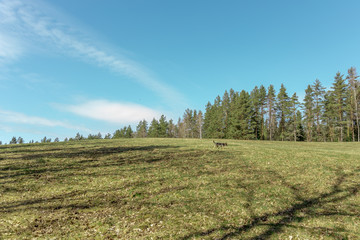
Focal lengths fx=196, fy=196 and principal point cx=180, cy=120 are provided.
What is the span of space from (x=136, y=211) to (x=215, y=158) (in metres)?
13.4

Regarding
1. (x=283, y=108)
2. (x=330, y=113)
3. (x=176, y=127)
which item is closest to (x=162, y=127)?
(x=176, y=127)

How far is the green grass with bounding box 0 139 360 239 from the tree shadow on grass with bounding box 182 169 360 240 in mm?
45

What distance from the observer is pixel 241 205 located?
35.9ft

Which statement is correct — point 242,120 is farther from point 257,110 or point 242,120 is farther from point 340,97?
point 340,97

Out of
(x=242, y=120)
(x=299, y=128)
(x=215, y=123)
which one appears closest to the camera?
(x=242, y=120)

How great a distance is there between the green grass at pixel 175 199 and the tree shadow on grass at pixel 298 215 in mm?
45

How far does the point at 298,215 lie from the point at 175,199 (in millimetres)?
6472

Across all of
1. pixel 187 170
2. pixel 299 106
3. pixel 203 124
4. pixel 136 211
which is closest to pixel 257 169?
pixel 187 170

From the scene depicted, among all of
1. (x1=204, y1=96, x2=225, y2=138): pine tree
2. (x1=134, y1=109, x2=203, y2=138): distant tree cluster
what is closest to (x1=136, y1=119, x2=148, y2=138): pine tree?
(x1=134, y1=109, x2=203, y2=138): distant tree cluster

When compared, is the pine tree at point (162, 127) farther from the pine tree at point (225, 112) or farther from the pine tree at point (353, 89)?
the pine tree at point (353, 89)

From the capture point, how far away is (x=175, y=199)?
37.9 feet

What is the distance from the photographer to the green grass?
8414 millimetres

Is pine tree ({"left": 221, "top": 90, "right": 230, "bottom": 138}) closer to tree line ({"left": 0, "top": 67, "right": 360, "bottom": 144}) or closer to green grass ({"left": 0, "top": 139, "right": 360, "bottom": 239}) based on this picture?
tree line ({"left": 0, "top": 67, "right": 360, "bottom": 144})

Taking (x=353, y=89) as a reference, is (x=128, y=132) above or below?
below
